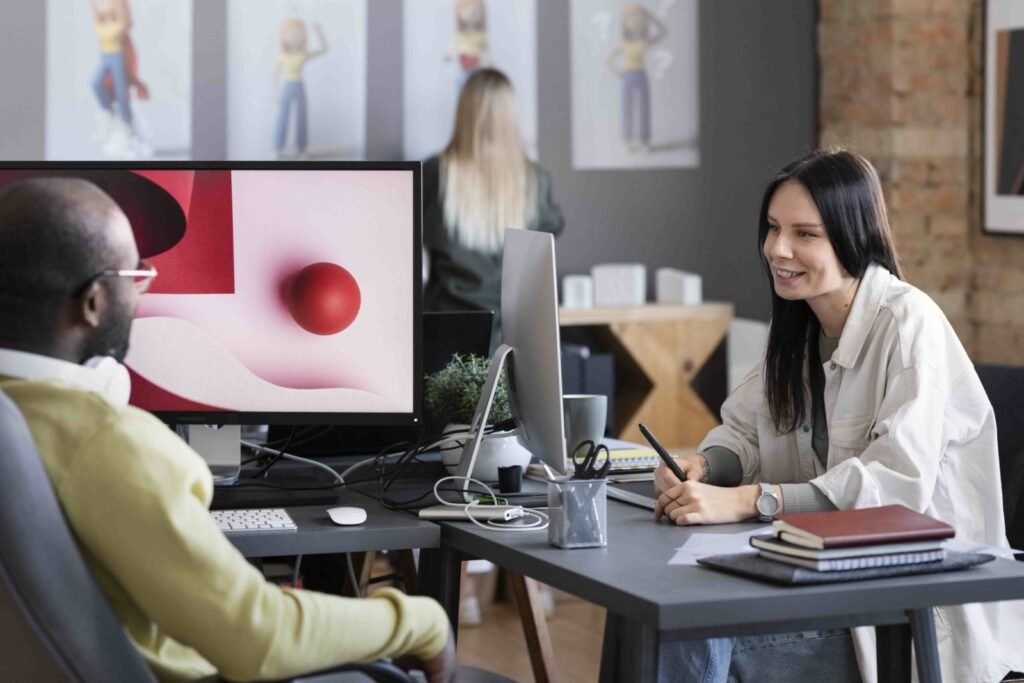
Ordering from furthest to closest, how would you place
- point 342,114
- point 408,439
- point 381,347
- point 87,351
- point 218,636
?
point 342,114 → point 408,439 → point 381,347 → point 87,351 → point 218,636

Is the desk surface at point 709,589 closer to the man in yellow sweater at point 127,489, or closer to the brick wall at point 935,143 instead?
the man in yellow sweater at point 127,489

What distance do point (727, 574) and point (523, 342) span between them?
683mm

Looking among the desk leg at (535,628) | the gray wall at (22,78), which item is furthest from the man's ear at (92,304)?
the gray wall at (22,78)

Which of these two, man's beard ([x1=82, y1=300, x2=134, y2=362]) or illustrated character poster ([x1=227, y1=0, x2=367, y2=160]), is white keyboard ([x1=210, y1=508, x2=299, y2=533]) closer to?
man's beard ([x1=82, y1=300, x2=134, y2=362])

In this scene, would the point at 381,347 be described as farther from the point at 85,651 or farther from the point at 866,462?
the point at 85,651

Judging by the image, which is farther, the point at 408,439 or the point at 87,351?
the point at 408,439

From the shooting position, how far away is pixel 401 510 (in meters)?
2.22

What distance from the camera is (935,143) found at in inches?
209

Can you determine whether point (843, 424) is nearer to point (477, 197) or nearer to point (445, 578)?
point (445, 578)

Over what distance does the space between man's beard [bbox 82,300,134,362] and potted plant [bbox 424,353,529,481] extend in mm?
946

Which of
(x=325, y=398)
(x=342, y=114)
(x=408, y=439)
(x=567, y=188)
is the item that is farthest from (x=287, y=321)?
(x=567, y=188)

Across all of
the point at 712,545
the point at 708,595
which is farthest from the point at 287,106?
the point at 708,595

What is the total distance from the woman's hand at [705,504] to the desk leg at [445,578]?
1.17ft

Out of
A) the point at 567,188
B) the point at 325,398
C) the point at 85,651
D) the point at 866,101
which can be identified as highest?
the point at 866,101
